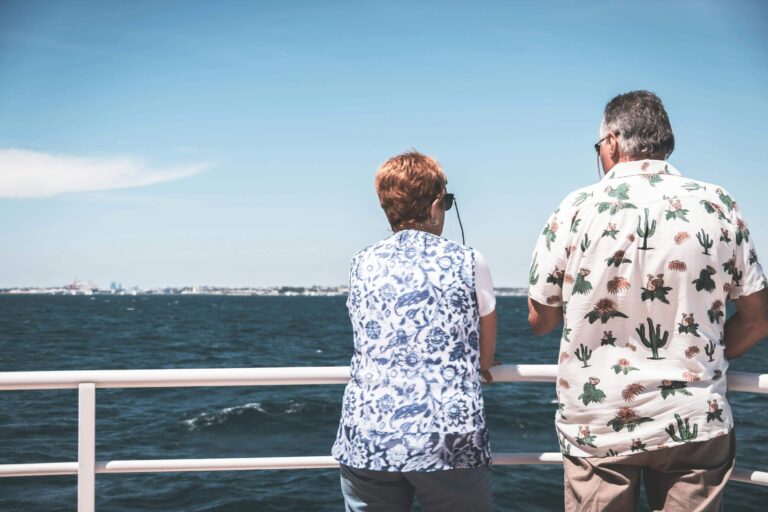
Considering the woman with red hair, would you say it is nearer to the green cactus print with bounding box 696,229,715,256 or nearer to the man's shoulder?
the man's shoulder

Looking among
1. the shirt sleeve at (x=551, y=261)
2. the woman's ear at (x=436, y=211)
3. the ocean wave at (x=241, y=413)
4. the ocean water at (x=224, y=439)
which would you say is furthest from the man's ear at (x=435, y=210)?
the ocean wave at (x=241, y=413)

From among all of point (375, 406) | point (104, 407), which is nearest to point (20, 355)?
point (104, 407)

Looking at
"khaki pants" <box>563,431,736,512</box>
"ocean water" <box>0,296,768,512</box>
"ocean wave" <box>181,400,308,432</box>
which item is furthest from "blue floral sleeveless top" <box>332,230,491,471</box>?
"ocean wave" <box>181,400,308,432</box>

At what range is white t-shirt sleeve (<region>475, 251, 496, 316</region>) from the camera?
1645 millimetres

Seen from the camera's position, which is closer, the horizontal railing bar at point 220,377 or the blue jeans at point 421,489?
the blue jeans at point 421,489

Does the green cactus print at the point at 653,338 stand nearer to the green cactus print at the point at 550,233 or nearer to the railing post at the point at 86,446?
the green cactus print at the point at 550,233

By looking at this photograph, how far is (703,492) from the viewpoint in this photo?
1.61 m

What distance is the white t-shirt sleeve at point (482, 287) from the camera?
5.40ft

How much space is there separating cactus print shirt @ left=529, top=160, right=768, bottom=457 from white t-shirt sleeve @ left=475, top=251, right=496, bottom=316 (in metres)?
0.21

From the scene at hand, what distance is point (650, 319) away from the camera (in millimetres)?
1578

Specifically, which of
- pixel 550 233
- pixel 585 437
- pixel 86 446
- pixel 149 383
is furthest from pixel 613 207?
pixel 86 446

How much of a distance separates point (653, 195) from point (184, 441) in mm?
9889

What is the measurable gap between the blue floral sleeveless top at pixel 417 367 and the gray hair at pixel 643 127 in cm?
53

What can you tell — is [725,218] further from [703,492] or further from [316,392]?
[316,392]
